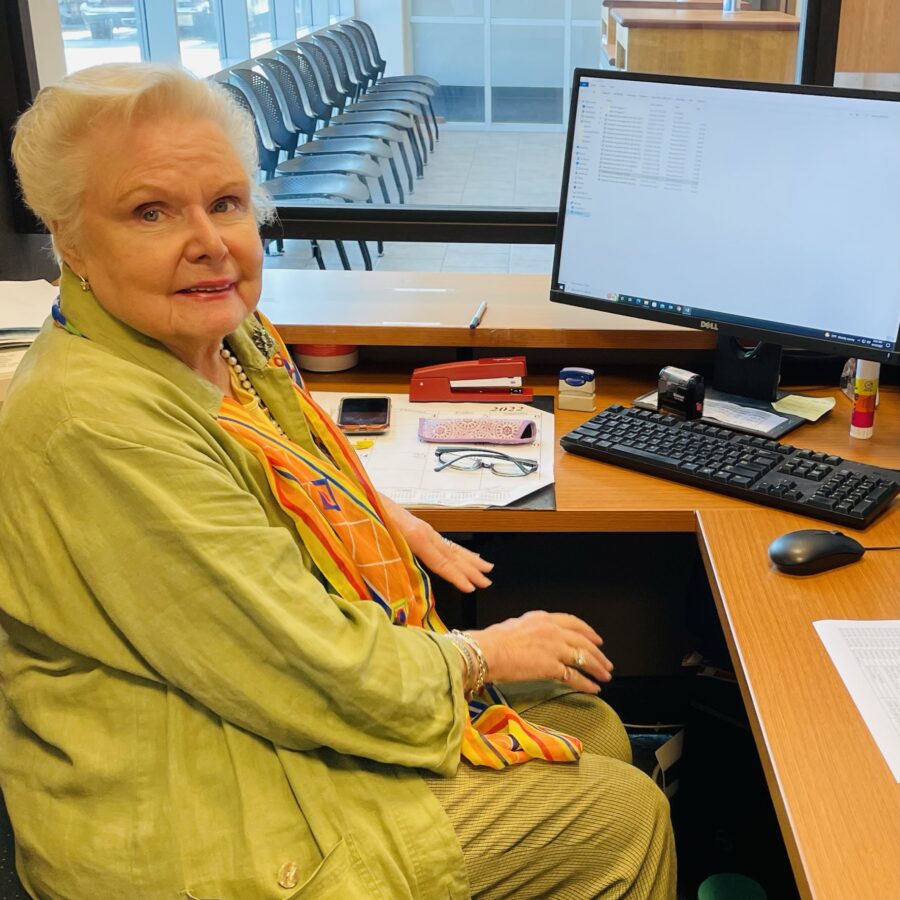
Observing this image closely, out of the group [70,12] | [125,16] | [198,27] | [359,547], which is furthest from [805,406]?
[198,27]

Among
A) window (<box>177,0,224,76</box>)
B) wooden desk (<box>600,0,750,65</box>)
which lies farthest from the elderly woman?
window (<box>177,0,224,76</box>)

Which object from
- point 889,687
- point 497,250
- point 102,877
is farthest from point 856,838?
point 497,250

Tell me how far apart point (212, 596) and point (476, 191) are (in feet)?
5.73

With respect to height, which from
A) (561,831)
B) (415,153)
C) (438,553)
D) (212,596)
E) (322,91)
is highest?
(322,91)

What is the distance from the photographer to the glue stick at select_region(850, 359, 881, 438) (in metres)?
1.81

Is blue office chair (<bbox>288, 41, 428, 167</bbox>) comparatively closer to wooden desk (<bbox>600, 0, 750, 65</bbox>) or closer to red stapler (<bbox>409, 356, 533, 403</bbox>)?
wooden desk (<bbox>600, 0, 750, 65</bbox>)

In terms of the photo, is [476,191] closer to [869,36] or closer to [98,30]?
[869,36]

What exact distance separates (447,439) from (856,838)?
1.00 m

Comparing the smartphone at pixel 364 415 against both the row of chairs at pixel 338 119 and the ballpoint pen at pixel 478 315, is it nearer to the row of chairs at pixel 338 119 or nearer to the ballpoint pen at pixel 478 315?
the ballpoint pen at pixel 478 315

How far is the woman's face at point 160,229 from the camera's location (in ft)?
4.01

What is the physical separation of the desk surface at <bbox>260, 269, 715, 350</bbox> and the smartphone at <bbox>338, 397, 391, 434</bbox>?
0.16 meters

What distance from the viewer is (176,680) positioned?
44.8 inches

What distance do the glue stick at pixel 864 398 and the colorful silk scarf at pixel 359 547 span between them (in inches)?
29.8

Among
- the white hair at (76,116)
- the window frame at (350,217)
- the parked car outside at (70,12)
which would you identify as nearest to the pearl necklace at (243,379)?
the white hair at (76,116)
